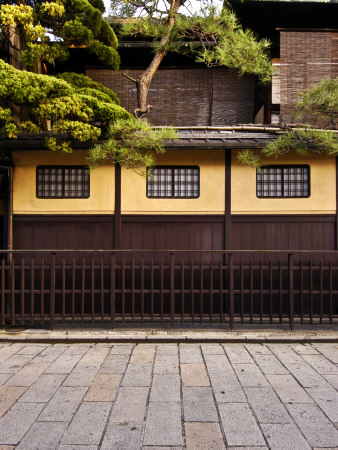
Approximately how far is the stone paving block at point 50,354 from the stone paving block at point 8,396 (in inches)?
36.4

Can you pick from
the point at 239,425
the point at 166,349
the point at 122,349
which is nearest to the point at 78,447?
the point at 239,425

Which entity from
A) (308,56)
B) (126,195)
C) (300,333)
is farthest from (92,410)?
(308,56)

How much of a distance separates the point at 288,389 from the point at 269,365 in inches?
31.0

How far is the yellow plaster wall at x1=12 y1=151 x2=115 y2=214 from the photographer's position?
7.76 metres

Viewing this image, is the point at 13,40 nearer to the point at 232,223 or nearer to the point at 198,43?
the point at 198,43

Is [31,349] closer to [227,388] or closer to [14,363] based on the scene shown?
[14,363]

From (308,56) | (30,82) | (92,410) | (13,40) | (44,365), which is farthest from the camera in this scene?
(308,56)

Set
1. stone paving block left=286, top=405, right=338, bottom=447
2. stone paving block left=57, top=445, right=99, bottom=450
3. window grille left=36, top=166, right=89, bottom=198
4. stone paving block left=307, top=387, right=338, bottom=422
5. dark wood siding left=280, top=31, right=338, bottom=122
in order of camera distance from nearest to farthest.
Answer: stone paving block left=57, top=445, right=99, bottom=450
stone paving block left=286, top=405, right=338, bottom=447
stone paving block left=307, top=387, right=338, bottom=422
window grille left=36, top=166, right=89, bottom=198
dark wood siding left=280, top=31, right=338, bottom=122

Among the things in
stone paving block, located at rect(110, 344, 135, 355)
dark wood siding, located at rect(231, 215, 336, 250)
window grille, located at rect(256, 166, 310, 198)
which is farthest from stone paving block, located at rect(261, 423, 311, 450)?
window grille, located at rect(256, 166, 310, 198)

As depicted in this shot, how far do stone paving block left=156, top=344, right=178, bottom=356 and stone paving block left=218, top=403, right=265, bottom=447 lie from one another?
1800mm

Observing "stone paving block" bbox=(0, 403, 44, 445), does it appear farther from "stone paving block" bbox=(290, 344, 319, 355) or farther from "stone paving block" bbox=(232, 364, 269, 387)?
"stone paving block" bbox=(290, 344, 319, 355)

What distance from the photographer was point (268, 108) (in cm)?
929

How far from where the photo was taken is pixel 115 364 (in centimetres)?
Answer: 487

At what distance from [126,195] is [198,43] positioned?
16.7 feet
